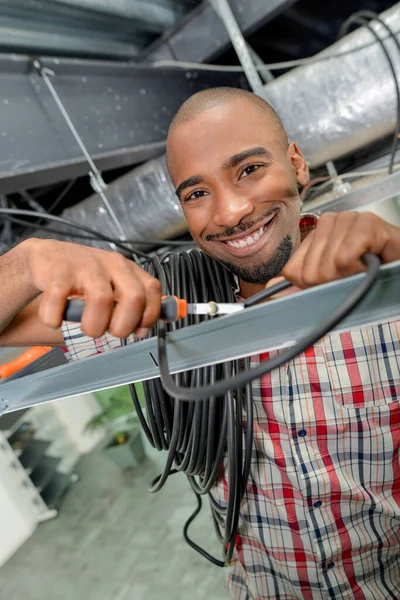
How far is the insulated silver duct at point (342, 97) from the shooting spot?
3.99ft

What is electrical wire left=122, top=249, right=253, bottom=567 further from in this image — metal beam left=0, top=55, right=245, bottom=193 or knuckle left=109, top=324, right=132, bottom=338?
metal beam left=0, top=55, right=245, bottom=193

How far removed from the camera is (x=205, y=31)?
4.93ft

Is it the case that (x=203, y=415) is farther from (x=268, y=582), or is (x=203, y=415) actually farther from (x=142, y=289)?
(x=268, y=582)

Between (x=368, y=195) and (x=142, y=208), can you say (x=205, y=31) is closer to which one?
(x=142, y=208)

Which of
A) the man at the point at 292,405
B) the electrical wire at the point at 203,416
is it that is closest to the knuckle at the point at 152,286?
the electrical wire at the point at 203,416

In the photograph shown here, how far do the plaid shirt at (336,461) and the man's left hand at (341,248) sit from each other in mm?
429

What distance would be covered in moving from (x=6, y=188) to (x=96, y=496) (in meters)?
2.06

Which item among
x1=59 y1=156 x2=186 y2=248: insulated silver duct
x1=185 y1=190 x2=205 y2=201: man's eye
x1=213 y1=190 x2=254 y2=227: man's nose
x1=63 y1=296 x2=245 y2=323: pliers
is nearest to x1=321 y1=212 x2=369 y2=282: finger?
x1=63 y1=296 x2=245 y2=323: pliers

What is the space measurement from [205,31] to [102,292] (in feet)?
5.00

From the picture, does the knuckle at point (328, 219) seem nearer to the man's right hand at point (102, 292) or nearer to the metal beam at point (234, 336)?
the metal beam at point (234, 336)

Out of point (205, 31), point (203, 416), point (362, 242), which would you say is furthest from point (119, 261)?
point (205, 31)

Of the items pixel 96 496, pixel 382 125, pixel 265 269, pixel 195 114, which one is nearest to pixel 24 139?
pixel 195 114

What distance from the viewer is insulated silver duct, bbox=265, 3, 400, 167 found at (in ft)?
3.99

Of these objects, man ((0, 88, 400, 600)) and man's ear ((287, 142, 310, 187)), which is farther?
man's ear ((287, 142, 310, 187))
